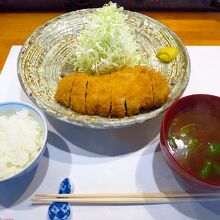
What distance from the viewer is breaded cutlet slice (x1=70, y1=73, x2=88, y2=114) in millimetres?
1231

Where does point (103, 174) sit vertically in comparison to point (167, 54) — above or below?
below

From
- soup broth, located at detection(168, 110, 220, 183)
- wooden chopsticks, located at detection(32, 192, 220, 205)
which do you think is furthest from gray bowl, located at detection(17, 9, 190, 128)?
wooden chopsticks, located at detection(32, 192, 220, 205)

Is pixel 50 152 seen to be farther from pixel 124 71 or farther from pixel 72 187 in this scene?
pixel 124 71

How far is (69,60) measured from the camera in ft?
5.05

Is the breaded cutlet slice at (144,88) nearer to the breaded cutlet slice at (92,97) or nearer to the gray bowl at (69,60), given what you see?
the gray bowl at (69,60)

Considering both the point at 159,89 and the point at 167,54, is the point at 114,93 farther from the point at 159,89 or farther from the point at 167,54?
the point at 167,54

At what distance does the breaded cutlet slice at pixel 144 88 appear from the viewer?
125cm

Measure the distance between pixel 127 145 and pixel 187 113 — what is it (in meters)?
0.30

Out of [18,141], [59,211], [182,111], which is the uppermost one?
[182,111]

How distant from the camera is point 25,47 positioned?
1.45 meters

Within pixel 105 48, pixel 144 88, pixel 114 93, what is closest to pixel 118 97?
pixel 114 93

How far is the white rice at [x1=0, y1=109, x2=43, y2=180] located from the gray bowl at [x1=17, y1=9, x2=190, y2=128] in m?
0.10

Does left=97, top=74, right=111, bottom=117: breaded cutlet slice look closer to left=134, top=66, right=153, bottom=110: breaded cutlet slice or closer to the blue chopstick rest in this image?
left=134, top=66, right=153, bottom=110: breaded cutlet slice

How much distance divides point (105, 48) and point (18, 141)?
681 mm
